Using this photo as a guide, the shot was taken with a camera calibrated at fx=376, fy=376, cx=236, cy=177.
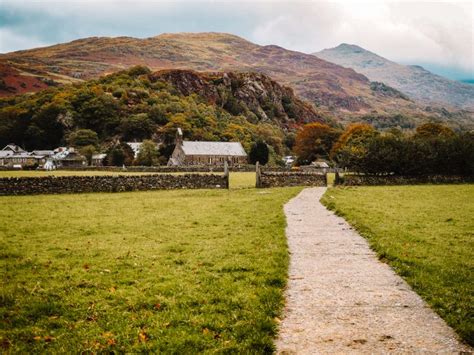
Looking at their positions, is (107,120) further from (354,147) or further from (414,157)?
(414,157)

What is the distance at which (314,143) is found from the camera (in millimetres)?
115062

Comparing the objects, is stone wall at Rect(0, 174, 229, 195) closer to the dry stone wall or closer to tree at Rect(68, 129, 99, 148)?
the dry stone wall

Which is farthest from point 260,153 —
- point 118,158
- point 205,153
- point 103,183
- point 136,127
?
point 103,183

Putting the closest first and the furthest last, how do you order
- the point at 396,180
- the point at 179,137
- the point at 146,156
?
the point at 396,180, the point at 146,156, the point at 179,137

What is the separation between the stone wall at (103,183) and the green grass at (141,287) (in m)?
18.4

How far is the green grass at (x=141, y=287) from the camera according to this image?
5.57m

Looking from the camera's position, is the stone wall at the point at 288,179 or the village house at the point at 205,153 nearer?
the stone wall at the point at 288,179

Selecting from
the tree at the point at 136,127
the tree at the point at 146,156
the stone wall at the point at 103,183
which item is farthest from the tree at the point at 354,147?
the tree at the point at 136,127

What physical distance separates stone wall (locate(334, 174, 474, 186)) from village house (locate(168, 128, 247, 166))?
71.2 meters

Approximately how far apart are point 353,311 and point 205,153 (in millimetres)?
113587

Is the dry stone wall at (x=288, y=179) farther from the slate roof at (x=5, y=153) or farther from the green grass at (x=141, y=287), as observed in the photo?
the slate roof at (x=5, y=153)

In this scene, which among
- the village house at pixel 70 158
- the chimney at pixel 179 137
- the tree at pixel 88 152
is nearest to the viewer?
the tree at pixel 88 152

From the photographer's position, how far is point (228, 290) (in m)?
7.58

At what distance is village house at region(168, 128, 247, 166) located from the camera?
115750 mm
